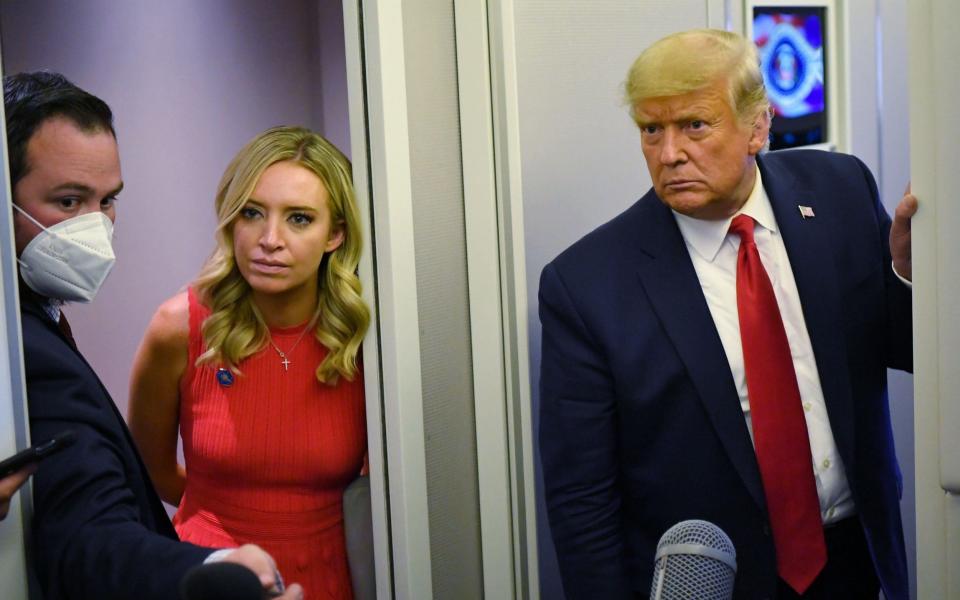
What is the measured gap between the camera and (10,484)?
4.80 feet

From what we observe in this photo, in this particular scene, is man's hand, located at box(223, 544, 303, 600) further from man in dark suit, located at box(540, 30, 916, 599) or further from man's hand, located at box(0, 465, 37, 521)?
man in dark suit, located at box(540, 30, 916, 599)

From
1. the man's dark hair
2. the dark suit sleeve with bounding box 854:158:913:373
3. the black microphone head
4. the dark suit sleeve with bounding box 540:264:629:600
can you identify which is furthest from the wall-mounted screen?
the black microphone head

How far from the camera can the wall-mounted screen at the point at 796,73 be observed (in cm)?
292

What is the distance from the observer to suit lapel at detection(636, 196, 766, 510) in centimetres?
199

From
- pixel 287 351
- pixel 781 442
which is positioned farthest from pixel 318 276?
pixel 781 442

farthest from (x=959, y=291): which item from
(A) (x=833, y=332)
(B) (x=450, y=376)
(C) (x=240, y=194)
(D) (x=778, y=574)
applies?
(C) (x=240, y=194)

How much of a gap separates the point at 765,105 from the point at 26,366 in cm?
135

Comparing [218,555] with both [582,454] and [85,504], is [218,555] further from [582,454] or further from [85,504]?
[582,454]

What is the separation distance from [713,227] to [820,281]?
0.72 ft

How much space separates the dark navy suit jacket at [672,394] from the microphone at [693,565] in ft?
2.54

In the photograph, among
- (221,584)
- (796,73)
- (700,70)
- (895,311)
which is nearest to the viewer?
(221,584)

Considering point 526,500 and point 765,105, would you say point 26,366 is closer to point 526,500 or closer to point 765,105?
point 526,500

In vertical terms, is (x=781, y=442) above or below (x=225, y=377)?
below

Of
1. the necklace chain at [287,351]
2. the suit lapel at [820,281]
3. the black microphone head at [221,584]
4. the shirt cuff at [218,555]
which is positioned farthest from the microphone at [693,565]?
the necklace chain at [287,351]
